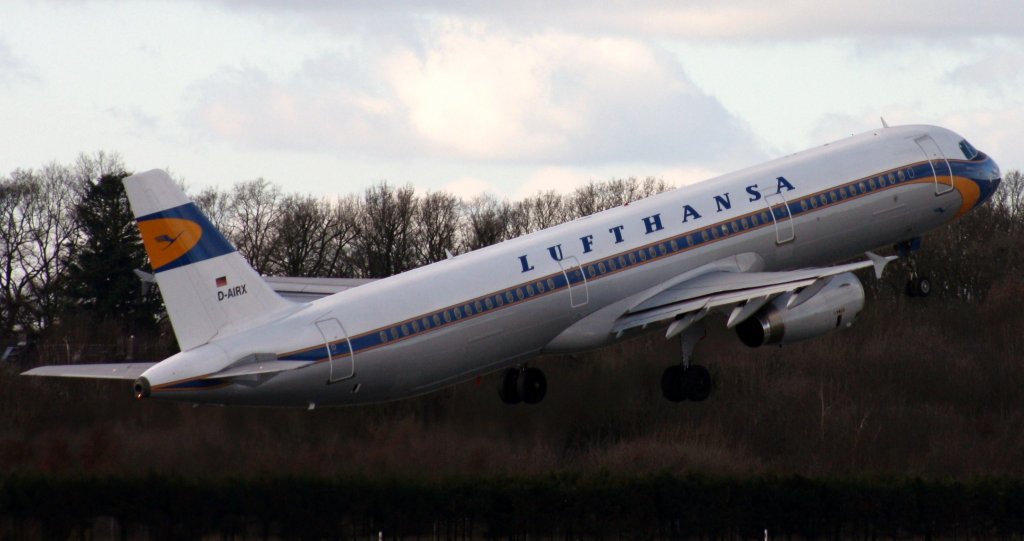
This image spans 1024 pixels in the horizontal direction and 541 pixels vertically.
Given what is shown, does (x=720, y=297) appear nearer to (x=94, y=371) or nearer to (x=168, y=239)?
(x=168, y=239)

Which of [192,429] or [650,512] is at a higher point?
[192,429]

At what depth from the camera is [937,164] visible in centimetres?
6481

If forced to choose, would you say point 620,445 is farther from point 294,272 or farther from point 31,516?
point 294,272

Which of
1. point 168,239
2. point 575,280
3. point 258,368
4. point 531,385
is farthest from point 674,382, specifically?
point 168,239

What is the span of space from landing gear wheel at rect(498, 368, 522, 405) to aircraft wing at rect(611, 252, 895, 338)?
18.3ft

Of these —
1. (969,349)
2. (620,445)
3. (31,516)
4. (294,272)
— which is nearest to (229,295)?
(31,516)

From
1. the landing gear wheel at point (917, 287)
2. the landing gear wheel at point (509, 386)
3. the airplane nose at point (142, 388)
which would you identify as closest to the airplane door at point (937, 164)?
the landing gear wheel at point (917, 287)

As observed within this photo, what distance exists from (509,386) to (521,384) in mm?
381

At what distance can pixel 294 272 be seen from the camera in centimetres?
11512

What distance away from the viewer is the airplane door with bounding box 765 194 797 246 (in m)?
60.4

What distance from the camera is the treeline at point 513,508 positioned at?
5216 cm

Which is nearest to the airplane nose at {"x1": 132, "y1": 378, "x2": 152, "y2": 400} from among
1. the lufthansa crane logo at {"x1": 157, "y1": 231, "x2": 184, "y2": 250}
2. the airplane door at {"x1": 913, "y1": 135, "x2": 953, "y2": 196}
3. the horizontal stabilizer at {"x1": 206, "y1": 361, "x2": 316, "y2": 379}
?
the horizontal stabilizer at {"x1": 206, "y1": 361, "x2": 316, "y2": 379}

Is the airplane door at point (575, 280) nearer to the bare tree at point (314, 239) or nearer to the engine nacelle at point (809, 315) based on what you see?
the engine nacelle at point (809, 315)

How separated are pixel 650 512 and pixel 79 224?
67.3 metres
